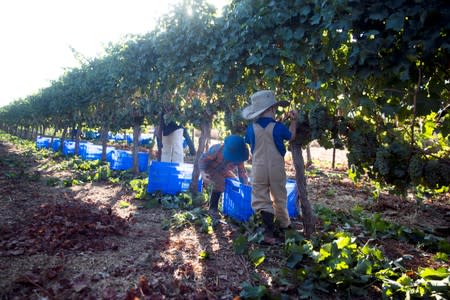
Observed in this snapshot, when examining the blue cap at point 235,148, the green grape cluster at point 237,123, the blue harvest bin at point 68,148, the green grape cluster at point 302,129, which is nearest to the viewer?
the green grape cluster at point 302,129

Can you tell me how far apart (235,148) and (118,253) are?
1.99 meters

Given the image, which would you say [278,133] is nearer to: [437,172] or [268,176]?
[268,176]

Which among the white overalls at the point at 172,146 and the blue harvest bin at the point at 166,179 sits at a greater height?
the white overalls at the point at 172,146

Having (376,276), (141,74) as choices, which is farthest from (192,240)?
(141,74)

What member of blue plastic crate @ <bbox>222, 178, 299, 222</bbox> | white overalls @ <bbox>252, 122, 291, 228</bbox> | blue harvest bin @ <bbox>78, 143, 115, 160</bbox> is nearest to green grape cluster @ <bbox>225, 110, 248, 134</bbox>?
blue plastic crate @ <bbox>222, 178, 299, 222</bbox>

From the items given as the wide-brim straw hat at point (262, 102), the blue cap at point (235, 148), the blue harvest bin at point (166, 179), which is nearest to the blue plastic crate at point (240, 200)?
the blue cap at point (235, 148)

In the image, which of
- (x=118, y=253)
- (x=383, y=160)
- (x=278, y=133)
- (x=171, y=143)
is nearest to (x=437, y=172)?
(x=383, y=160)

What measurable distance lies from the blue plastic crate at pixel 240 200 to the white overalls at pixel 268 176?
0.64 meters

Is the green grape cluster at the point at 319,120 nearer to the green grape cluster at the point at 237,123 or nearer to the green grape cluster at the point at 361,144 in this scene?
the green grape cluster at the point at 361,144

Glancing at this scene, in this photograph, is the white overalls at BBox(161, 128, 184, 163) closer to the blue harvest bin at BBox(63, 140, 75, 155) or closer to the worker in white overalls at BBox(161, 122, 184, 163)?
the worker in white overalls at BBox(161, 122, 184, 163)

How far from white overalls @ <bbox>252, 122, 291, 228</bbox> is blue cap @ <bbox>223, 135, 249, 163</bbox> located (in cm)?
56

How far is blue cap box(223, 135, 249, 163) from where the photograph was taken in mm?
4583

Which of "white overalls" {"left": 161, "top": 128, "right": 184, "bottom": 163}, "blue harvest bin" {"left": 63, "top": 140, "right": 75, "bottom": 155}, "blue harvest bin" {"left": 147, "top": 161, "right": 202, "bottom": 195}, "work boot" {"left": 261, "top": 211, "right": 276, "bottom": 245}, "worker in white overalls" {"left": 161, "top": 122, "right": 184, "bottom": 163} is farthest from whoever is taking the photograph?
"blue harvest bin" {"left": 63, "top": 140, "right": 75, "bottom": 155}

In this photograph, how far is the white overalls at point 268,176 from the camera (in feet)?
12.9
